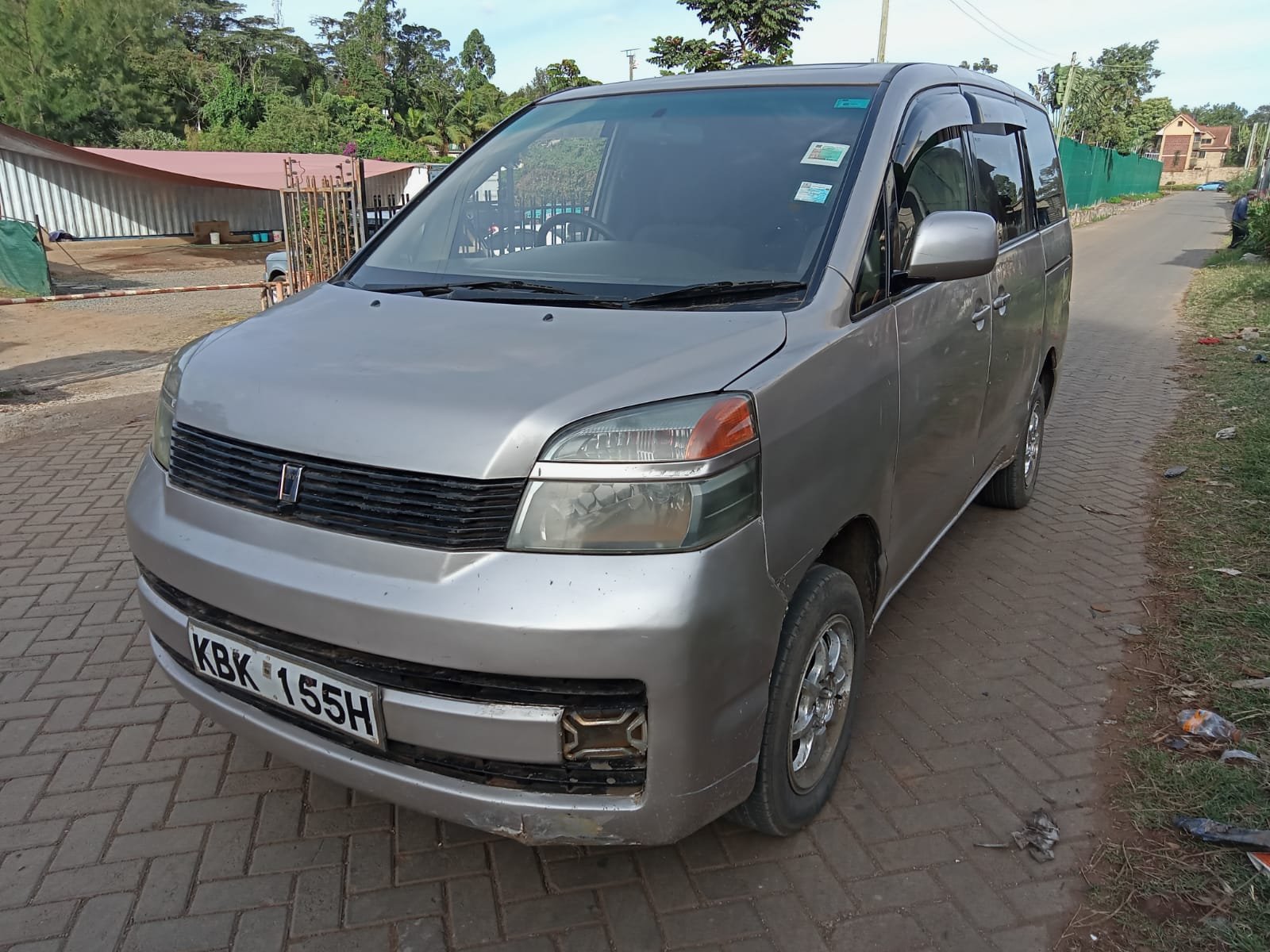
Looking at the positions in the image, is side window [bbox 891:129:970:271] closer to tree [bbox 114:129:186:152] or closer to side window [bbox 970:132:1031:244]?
side window [bbox 970:132:1031:244]

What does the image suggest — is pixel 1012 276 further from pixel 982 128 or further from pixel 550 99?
pixel 550 99

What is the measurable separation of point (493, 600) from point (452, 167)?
2284 mm

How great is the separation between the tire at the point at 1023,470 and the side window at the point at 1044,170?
903 mm

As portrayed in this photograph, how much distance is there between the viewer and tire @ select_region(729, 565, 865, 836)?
7.00 ft

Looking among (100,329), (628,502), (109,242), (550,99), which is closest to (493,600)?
(628,502)

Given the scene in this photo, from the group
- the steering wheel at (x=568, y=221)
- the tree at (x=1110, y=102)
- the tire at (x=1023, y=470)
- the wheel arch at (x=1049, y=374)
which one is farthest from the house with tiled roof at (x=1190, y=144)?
the steering wheel at (x=568, y=221)

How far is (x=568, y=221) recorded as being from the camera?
10.1 feet

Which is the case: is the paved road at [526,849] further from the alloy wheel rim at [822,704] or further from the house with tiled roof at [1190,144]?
the house with tiled roof at [1190,144]

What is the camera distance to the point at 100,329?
492 inches

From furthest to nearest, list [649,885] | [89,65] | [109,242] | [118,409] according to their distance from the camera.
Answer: [89,65], [109,242], [118,409], [649,885]

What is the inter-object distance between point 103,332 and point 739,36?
17816mm

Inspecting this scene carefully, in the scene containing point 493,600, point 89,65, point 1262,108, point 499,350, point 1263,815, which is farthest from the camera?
point 1262,108

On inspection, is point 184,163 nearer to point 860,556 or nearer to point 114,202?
point 114,202

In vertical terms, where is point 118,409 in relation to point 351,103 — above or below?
below
